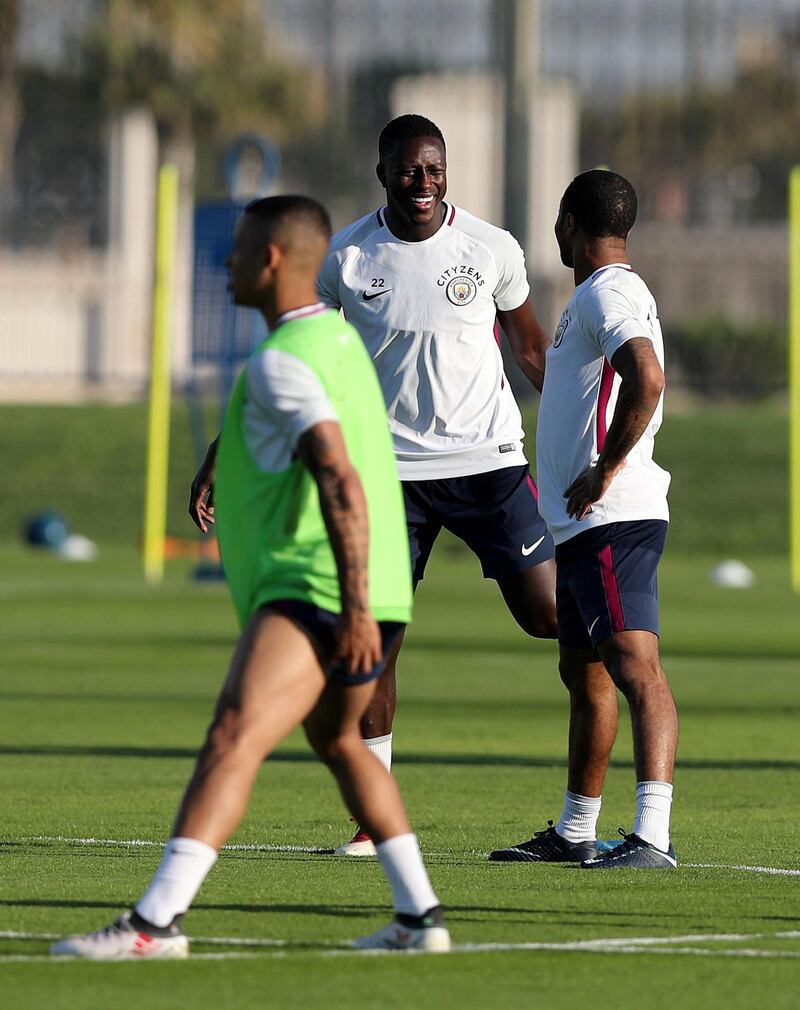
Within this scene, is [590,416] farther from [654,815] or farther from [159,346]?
[159,346]

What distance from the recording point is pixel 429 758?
12055 millimetres

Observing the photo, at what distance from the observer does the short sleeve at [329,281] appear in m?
9.11

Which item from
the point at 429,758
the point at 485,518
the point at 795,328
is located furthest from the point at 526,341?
the point at 795,328

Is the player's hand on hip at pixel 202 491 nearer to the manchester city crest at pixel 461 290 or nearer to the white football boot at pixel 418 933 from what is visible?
the manchester city crest at pixel 461 290

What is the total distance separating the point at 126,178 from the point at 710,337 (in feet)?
40.1

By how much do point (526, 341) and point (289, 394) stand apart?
3268 millimetres

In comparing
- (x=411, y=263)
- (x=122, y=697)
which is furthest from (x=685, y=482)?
(x=411, y=263)

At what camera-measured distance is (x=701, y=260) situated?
126 feet

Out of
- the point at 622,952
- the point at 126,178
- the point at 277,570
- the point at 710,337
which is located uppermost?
the point at 126,178

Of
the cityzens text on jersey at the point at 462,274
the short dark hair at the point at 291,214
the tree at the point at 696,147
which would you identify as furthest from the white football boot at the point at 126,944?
the tree at the point at 696,147

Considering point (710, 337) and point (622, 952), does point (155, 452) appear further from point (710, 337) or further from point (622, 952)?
point (622, 952)

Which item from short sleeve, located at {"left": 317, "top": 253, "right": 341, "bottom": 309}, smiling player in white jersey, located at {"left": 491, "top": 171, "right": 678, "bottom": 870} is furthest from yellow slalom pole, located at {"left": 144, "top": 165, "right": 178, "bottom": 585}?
smiling player in white jersey, located at {"left": 491, "top": 171, "right": 678, "bottom": 870}

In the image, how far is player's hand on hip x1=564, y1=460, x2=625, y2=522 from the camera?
827cm

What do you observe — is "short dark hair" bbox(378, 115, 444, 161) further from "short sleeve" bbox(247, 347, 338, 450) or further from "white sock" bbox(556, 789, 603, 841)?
"short sleeve" bbox(247, 347, 338, 450)
